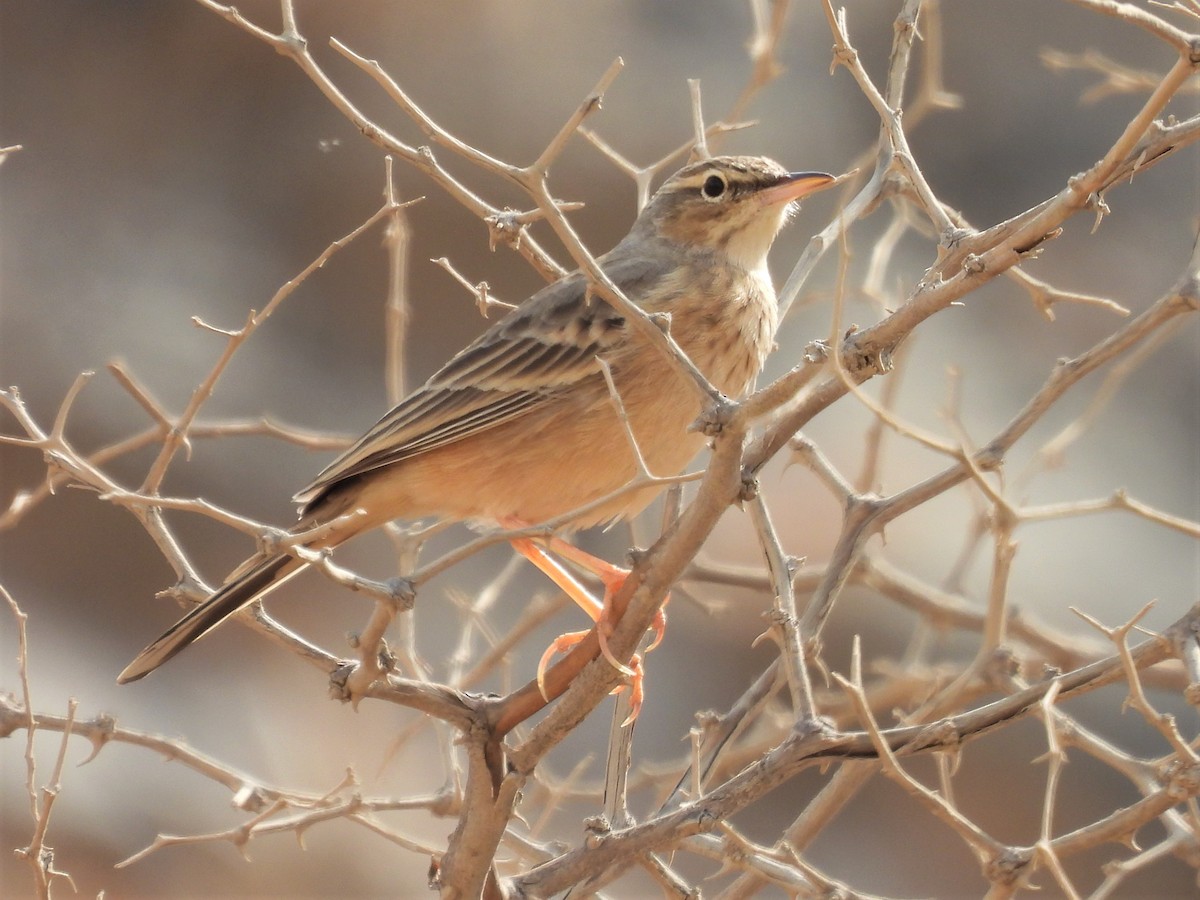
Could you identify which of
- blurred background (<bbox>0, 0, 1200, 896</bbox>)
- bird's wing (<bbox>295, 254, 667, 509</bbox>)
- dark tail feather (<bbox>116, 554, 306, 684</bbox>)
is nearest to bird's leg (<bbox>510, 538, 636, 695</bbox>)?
bird's wing (<bbox>295, 254, 667, 509</bbox>)

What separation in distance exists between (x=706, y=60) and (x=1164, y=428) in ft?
16.7

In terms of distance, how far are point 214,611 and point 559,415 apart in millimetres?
1404

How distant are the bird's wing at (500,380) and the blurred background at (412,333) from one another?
5130mm

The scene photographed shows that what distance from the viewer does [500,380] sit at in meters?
5.09

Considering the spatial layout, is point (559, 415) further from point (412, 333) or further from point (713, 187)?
point (412, 333)

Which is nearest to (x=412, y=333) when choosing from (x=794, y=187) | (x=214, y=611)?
(x=794, y=187)

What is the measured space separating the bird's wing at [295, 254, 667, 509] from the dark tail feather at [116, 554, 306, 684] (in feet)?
1.93

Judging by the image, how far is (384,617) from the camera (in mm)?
2977

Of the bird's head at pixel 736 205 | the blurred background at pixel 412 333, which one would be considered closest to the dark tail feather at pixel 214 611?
the bird's head at pixel 736 205

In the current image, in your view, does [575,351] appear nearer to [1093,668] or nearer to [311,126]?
[1093,668]

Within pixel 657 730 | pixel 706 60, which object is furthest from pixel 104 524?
pixel 706 60

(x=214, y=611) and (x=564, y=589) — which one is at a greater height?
(x=564, y=589)

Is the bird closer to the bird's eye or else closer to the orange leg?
the orange leg

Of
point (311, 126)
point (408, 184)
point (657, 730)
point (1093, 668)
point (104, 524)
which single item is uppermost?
point (311, 126)
